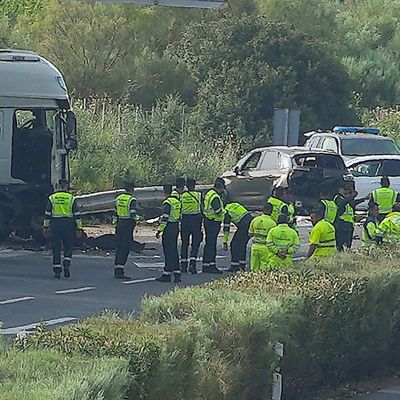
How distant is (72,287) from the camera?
16.8 m

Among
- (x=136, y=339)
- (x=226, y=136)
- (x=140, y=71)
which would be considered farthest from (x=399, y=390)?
(x=140, y=71)

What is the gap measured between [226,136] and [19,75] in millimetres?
20002

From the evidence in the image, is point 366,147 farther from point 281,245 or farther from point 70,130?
point 281,245

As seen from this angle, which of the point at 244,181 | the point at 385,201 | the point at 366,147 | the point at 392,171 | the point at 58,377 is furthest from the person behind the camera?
the point at 366,147

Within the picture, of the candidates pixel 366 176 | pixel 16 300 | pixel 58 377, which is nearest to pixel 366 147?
pixel 366 176

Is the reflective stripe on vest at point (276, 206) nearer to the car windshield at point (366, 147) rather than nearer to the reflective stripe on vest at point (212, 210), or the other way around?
the reflective stripe on vest at point (212, 210)

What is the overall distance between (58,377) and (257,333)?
8.62 ft

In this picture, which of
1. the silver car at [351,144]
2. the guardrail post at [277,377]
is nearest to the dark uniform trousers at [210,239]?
the guardrail post at [277,377]

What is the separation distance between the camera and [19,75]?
2086 centimetres

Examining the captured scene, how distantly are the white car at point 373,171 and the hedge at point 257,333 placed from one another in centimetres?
1547

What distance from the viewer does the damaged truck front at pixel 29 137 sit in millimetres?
20844

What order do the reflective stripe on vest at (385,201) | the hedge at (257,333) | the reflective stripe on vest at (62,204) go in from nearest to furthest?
the hedge at (257,333) < the reflective stripe on vest at (62,204) < the reflective stripe on vest at (385,201)

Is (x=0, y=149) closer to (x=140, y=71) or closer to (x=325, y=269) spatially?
(x=325, y=269)

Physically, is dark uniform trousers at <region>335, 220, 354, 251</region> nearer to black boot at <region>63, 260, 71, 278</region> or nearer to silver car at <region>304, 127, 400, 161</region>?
black boot at <region>63, 260, 71, 278</region>
